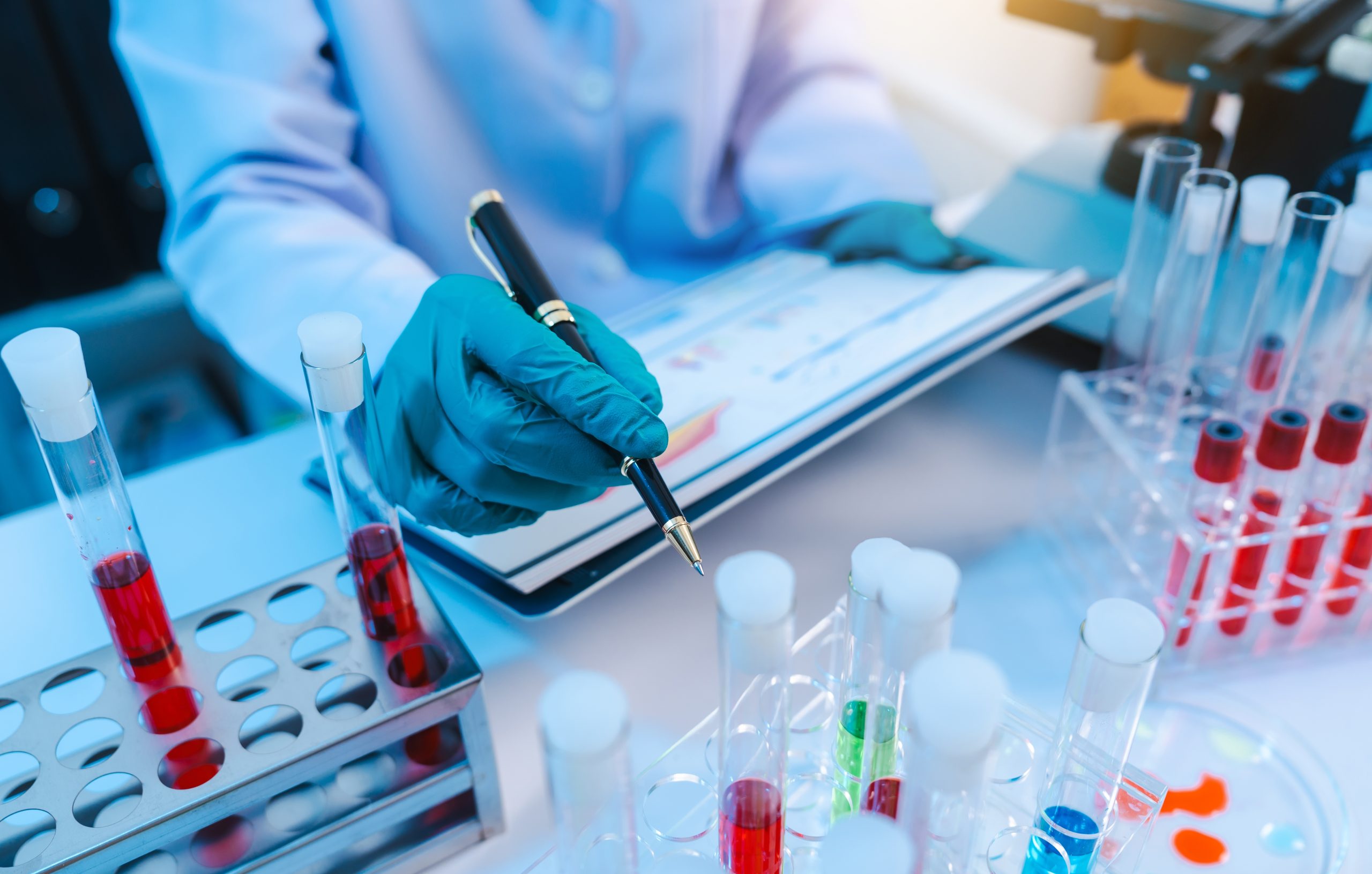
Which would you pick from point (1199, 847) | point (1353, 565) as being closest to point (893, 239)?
point (1353, 565)

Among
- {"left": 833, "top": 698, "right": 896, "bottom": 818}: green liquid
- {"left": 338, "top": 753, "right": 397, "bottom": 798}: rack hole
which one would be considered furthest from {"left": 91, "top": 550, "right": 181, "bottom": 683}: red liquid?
{"left": 833, "top": 698, "right": 896, "bottom": 818}: green liquid

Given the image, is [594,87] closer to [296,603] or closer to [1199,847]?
[296,603]

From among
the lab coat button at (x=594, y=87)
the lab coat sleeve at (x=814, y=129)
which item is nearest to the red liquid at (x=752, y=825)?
the lab coat sleeve at (x=814, y=129)

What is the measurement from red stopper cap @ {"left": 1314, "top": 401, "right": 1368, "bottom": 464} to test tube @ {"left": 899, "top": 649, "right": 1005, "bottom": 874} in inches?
14.7

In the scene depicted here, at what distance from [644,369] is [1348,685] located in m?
0.45

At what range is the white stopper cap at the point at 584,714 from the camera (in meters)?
0.30

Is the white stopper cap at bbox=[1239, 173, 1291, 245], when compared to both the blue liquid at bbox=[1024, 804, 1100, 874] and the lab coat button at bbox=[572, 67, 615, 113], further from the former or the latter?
the lab coat button at bbox=[572, 67, 615, 113]

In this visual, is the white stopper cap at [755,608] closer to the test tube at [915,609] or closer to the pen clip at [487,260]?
the test tube at [915,609]

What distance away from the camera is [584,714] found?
0.31 m

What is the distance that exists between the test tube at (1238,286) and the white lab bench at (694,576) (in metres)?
0.13

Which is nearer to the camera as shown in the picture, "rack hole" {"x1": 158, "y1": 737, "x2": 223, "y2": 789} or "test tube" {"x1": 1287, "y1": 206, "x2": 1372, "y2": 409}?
"rack hole" {"x1": 158, "y1": 737, "x2": 223, "y2": 789}

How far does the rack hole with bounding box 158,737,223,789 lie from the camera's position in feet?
1.46

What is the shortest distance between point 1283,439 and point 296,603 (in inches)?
22.4

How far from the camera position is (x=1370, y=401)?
0.65 metres
